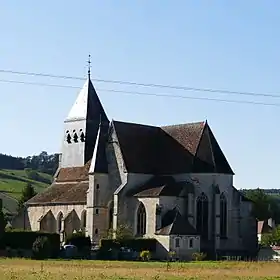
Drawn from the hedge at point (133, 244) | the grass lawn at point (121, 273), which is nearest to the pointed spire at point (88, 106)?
the hedge at point (133, 244)

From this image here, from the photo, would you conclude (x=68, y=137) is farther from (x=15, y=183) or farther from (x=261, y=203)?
(x=15, y=183)

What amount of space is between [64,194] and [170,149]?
47.4ft

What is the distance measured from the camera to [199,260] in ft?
244

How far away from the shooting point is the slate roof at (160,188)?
81500 millimetres

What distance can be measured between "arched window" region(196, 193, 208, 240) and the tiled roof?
513 inches

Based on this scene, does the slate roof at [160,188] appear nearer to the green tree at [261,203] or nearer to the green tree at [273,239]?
the green tree at [273,239]

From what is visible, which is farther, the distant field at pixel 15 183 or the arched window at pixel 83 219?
the distant field at pixel 15 183

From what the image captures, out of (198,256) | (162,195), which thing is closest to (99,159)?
(162,195)

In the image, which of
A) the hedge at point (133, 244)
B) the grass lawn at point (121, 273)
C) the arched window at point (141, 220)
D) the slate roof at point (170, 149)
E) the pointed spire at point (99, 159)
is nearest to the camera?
the grass lawn at point (121, 273)

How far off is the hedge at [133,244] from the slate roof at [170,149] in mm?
9118

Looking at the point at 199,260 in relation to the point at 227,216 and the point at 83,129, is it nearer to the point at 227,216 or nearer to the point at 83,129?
the point at 227,216

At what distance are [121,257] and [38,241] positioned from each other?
793cm

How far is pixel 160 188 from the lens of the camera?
82250 mm

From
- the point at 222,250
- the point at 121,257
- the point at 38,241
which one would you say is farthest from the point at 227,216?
the point at 38,241
